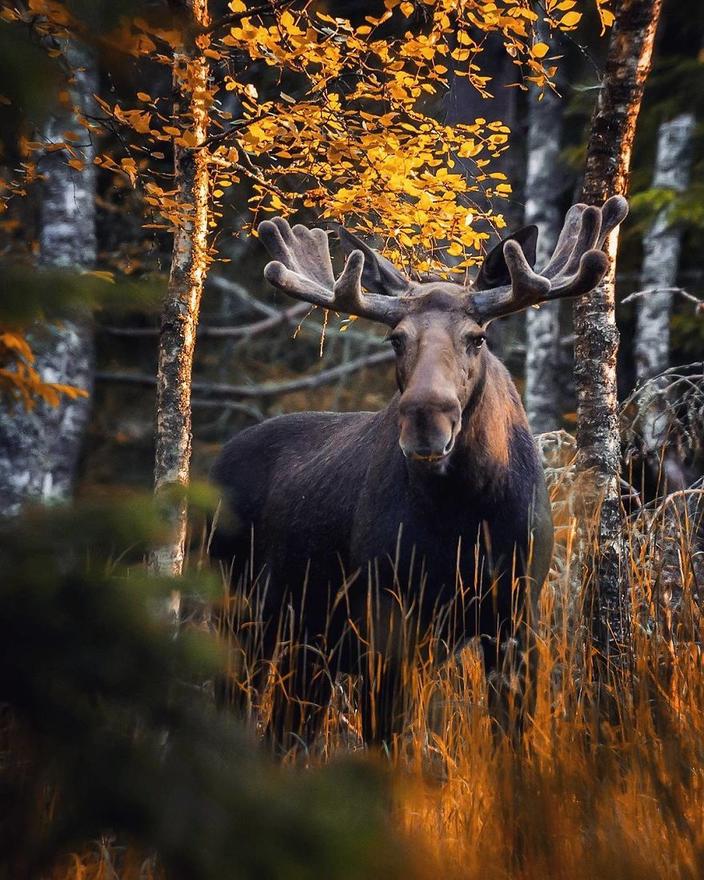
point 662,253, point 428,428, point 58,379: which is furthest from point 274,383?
point 428,428

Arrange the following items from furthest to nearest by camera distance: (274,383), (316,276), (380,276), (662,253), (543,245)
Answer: (274,383) → (543,245) → (662,253) → (316,276) → (380,276)

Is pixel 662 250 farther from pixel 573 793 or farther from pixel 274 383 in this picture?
pixel 573 793

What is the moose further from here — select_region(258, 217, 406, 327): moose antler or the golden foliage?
the golden foliage

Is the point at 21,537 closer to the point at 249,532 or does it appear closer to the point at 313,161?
Result: the point at 313,161

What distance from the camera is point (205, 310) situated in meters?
14.9

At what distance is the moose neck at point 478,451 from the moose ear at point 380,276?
69 cm

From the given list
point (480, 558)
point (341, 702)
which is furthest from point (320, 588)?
point (480, 558)

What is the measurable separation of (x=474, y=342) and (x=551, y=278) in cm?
56

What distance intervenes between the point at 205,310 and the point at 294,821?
13.9 m

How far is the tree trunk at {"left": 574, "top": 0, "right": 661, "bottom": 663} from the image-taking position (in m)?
4.81

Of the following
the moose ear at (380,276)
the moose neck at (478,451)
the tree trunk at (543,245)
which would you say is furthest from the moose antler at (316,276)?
the tree trunk at (543,245)

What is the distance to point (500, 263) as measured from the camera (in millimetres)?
4977

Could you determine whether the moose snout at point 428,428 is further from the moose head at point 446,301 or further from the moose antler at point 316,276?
the moose antler at point 316,276

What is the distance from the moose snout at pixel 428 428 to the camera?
426cm
